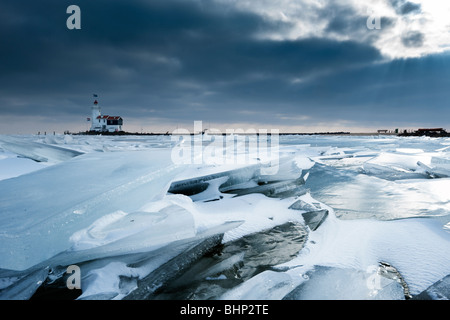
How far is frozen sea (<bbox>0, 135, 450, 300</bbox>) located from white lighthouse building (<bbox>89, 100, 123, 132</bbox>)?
55.6 m

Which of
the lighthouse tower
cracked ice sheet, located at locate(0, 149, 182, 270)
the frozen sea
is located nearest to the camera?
the frozen sea

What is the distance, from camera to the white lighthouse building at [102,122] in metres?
52.4

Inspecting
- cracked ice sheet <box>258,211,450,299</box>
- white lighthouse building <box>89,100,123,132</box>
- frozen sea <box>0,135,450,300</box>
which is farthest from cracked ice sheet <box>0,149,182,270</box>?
white lighthouse building <box>89,100,123,132</box>

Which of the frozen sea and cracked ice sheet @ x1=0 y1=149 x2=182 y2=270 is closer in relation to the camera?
the frozen sea

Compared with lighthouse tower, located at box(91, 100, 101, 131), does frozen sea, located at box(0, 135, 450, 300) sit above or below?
below

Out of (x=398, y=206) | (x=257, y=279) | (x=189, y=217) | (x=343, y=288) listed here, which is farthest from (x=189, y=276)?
(x=398, y=206)

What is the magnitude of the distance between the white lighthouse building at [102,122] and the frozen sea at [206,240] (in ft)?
182

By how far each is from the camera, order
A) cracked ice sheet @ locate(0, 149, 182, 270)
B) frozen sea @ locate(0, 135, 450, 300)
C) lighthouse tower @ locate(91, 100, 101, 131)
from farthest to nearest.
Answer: lighthouse tower @ locate(91, 100, 101, 131), cracked ice sheet @ locate(0, 149, 182, 270), frozen sea @ locate(0, 135, 450, 300)

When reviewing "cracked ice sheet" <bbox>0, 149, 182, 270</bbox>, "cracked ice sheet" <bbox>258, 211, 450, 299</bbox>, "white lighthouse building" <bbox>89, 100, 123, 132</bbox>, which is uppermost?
"white lighthouse building" <bbox>89, 100, 123, 132</bbox>

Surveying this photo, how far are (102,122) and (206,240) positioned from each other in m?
59.2

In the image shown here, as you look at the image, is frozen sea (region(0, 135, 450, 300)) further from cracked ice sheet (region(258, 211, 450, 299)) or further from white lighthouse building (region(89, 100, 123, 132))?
white lighthouse building (region(89, 100, 123, 132))

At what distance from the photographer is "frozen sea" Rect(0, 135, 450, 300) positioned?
130cm

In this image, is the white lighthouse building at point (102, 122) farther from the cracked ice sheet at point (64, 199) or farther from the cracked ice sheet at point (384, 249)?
the cracked ice sheet at point (384, 249)

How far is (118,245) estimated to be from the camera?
1641 millimetres
